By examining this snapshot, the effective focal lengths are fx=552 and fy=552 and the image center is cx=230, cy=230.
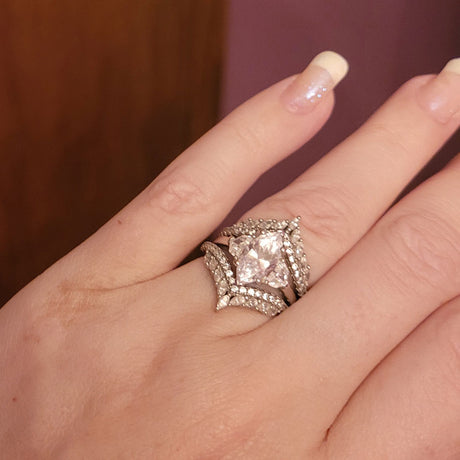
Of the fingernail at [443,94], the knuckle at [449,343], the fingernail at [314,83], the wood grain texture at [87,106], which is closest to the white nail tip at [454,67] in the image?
the fingernail at [443,94]

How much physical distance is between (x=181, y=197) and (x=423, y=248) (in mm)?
252

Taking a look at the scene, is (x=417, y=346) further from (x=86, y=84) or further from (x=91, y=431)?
(x=86, y=84)

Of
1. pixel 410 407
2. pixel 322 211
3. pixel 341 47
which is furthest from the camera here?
pixel 341 47

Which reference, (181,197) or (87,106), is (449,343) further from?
(87,106)

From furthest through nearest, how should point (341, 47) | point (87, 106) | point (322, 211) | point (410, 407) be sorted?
1. point (341, 47)
2. point (87, 106)
3. point (322, 211)
4. point (410, 407)

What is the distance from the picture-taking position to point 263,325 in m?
0.52

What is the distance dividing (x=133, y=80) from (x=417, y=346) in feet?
2.22

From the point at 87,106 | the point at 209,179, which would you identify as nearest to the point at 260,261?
the point at 209,179

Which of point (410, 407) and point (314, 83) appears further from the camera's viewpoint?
point (314, 83)

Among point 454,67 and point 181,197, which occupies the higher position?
point 454,67

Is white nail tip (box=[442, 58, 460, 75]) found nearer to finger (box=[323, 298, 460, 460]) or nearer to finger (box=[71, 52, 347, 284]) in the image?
finger (box=[71, 52, 347, 284])

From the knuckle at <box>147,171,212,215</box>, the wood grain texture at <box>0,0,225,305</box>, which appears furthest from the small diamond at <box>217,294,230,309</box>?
the wood grain texture at <box>0,0,225,305</box>

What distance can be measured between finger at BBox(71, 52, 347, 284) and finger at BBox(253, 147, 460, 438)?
136 mm

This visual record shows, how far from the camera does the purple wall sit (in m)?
0.93
